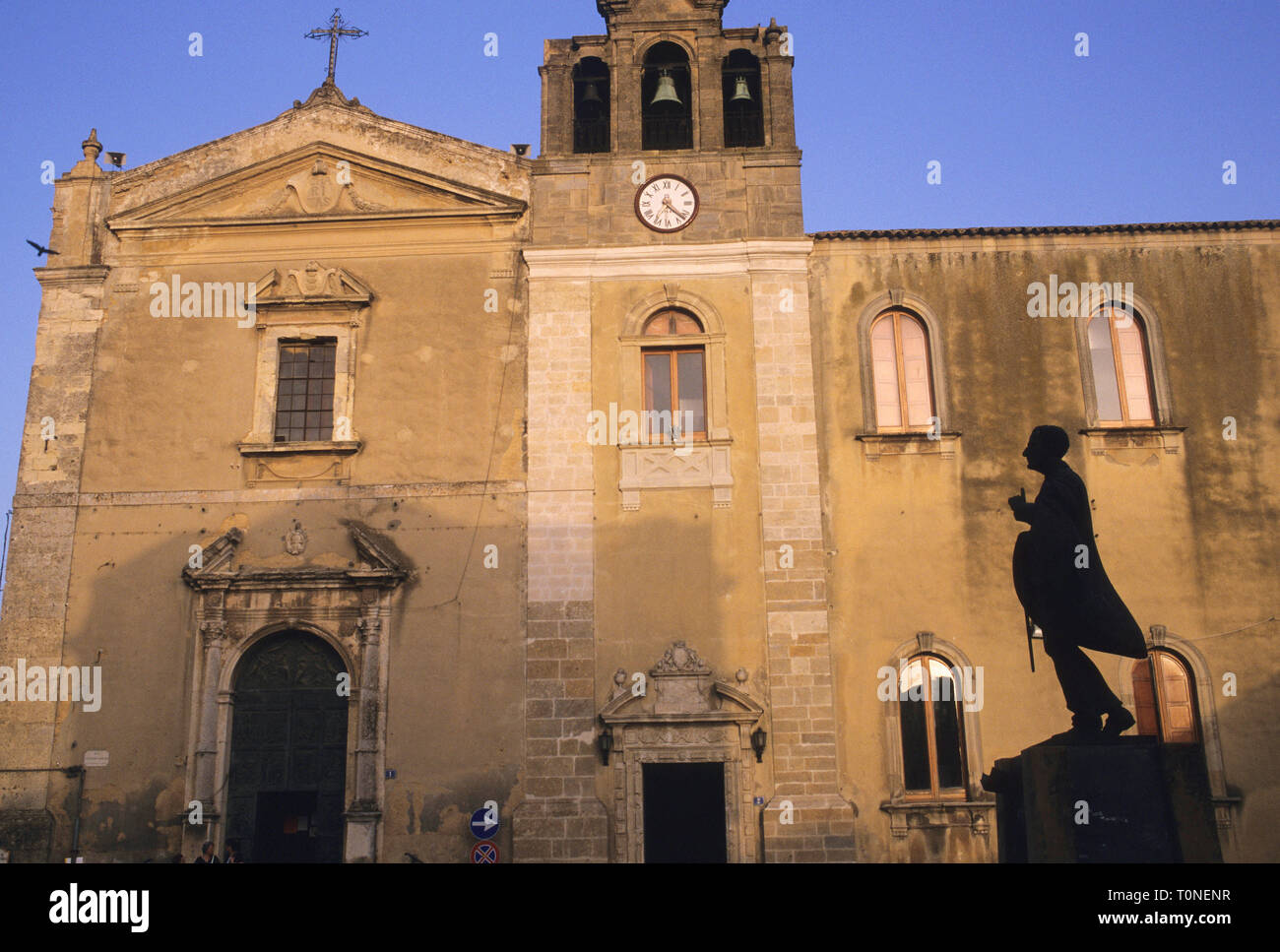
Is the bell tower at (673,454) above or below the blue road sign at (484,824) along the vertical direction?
above

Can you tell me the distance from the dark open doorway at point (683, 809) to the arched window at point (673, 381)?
4.94m

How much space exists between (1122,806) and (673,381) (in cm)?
1069

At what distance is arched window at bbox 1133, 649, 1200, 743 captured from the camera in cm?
1686

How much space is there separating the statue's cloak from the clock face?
33.1 feet

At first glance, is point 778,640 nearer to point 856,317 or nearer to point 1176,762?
point 856,317

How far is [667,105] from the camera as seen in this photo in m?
19.3

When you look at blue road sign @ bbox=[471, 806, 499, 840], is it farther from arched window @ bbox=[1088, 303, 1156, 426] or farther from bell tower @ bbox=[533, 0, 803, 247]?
arched window @ bbox=[1088, 303, 1156, 426]

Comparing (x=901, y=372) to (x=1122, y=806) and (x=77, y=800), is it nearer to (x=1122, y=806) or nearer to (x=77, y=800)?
(x=1122, y=806)

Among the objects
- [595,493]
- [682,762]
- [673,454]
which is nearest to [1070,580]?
[682,762]

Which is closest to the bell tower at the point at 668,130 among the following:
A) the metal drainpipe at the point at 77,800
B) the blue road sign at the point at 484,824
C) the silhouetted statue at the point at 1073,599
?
the blue road sign at the point at 484,824

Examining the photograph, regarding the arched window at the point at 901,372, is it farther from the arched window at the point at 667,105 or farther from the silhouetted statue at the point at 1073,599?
the silhouetted statue at the point at 1073,599

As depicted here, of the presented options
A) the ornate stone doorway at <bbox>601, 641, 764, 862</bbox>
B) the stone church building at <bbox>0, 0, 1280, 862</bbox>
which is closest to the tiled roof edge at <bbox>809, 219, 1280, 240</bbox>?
the stone church building at <bbox>0, 0, 1280, 862</bbox>

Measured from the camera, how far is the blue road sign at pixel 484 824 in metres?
16.2
